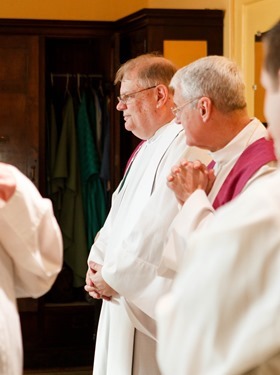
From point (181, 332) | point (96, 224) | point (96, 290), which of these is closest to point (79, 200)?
point (96, 224)

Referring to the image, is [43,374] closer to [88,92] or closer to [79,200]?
[79,200]

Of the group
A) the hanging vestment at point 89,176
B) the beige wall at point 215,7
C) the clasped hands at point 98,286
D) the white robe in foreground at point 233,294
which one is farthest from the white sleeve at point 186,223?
the hanging vestment at point 89,176

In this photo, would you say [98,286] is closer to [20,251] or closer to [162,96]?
Answer: [162,96]

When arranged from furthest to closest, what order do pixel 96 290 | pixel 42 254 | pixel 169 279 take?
pixel 96 290 < pixel 169 279 < pixel 42 254

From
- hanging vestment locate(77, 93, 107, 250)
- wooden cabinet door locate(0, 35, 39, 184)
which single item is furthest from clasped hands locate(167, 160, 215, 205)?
hanging vestment locate(77, 93, 107, 250)

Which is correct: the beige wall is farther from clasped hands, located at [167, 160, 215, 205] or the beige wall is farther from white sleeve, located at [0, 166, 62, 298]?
white sleeve, located at [0, 166, 62, 298]

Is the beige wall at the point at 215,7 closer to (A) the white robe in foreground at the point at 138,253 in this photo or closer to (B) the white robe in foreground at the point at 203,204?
(A) the white robe in foreground at the point at 138,253

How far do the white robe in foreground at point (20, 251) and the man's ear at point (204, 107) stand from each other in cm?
80

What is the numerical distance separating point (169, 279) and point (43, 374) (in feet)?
9.39

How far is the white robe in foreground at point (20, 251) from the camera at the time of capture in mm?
1979

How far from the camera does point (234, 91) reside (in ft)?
8.75

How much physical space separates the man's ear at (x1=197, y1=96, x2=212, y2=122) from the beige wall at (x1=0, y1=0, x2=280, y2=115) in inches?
76.1

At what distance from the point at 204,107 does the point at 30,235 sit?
89cm

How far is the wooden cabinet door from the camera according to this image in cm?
559
